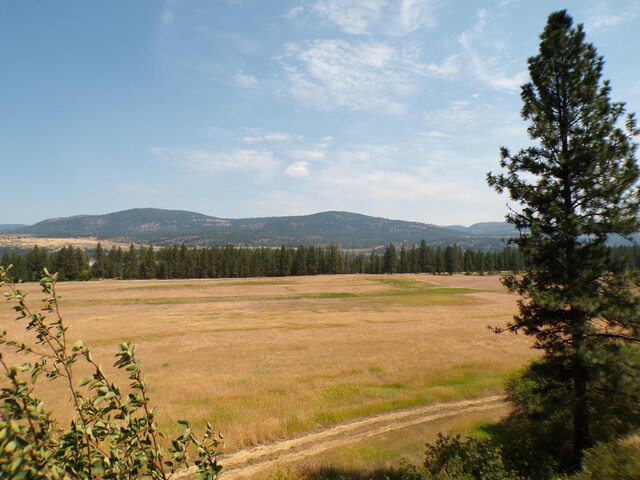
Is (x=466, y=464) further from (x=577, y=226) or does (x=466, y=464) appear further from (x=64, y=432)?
(x=64, y=432)

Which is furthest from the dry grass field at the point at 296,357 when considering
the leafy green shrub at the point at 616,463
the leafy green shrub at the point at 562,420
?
the leafy green shrub at the point at 616,463

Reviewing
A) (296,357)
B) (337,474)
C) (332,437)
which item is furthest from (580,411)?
(296,357)

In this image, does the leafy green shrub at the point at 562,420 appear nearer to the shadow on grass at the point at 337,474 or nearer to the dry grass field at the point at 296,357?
the shadow on grass at the point at 337,474

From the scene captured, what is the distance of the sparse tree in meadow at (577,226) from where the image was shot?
12.3 m

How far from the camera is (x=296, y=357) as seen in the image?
118 ft

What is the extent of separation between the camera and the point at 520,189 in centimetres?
1417

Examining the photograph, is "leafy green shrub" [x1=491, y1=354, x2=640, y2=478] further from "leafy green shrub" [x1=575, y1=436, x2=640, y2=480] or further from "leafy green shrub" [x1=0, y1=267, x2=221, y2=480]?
"leafy green shrub" [x1=0, y1=267, x2=221, y2=480]

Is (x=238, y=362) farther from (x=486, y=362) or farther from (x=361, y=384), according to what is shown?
(x=486, y=362)

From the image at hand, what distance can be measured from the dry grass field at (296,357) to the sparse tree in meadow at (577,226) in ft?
26.6

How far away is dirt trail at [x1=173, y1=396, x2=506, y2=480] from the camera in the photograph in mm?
15648

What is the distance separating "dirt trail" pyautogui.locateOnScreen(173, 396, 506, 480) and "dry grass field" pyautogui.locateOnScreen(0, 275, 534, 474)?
2.60ft

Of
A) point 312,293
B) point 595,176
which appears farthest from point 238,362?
point 312,293

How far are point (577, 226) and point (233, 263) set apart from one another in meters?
164

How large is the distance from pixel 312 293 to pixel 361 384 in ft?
249
